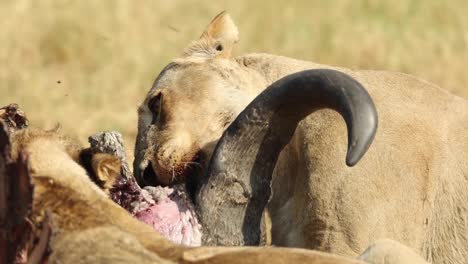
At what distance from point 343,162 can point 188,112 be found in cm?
86

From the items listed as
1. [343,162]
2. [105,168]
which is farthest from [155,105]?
[105,168]

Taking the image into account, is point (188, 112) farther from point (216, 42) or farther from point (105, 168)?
point (105, 168)

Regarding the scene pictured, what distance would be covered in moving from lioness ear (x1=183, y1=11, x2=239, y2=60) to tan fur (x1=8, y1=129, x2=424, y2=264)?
86.4 inches

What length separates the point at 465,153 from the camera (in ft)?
20.7

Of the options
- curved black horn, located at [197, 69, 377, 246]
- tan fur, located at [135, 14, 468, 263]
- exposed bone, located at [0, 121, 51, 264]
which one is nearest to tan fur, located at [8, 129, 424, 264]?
exposed bone, located at [0, 121, 51, 264]

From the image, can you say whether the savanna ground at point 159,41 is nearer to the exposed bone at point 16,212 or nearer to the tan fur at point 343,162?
the tan fur at point 343,162

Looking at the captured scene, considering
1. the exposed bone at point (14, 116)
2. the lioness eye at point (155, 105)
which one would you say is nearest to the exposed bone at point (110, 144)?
the exposed bone at point (14, 116)

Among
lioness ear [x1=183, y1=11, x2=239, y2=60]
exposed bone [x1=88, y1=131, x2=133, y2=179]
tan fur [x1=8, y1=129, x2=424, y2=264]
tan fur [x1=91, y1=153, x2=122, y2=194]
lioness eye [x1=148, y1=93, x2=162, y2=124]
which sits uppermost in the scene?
lioness ear [x1=183, y1=11, x2=239, y2=60]

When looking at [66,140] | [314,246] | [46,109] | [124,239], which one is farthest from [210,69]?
[46,109]

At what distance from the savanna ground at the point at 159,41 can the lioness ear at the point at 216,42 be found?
487 cm

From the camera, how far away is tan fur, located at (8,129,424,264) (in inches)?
171

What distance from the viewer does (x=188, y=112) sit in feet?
21.6

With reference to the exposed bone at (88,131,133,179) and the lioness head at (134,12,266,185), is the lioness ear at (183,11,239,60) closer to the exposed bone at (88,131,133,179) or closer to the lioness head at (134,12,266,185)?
the lioness head at (134,12,266,185)

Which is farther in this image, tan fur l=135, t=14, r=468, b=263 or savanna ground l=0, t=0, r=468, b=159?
savanna ground l=0, t=0, r=468, b=159
